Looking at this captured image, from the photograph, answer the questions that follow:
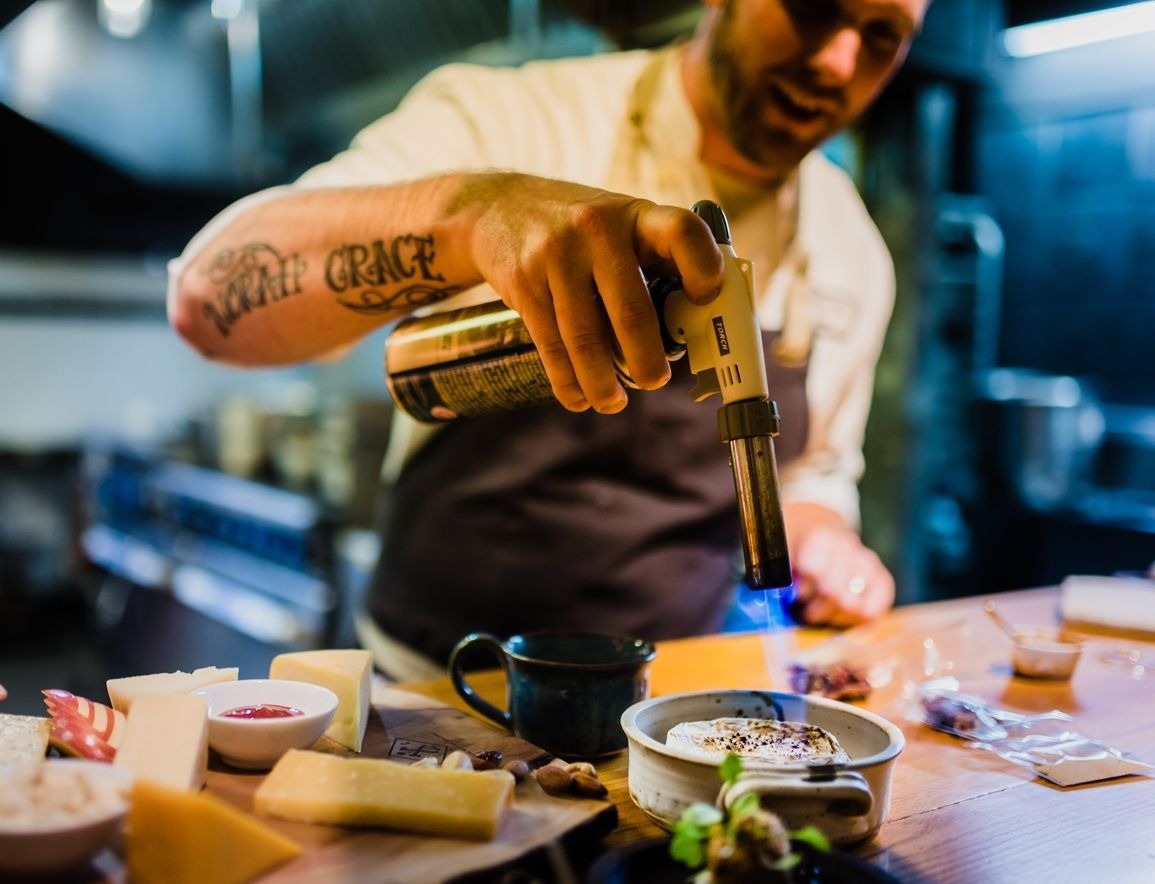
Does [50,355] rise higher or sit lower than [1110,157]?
lower

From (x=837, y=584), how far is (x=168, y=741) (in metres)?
1.19

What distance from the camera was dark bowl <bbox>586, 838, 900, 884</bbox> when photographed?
28.3 inches

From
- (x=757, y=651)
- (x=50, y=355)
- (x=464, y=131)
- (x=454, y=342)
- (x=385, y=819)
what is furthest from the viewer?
(x=50, y=355)

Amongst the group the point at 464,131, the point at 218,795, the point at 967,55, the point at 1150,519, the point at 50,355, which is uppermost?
the point at 967,55

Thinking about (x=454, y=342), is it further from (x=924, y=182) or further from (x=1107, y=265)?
(x=1107, y=265)

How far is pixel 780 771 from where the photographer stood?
2.71 feet

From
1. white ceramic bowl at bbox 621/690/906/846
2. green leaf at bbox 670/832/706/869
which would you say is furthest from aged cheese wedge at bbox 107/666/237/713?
green leaf at bbox 670/832/706/869

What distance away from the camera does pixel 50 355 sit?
570 centimetres

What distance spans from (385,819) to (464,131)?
1.29 m

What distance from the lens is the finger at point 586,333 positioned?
94 cm

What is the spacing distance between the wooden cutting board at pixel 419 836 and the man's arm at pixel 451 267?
39cm

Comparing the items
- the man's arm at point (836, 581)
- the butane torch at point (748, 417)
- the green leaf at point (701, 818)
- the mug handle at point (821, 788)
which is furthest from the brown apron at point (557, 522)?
the green leaf at point (701, 818)

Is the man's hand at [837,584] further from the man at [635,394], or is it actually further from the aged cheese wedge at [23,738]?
the aged cheese wedge at [23,738]

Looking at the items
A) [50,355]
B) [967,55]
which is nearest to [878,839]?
[967,55]
